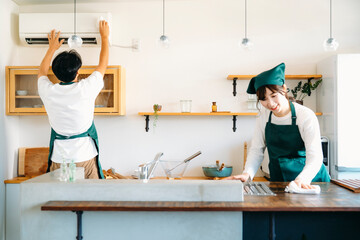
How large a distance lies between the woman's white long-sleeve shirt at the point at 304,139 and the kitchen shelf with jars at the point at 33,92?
1660 mm

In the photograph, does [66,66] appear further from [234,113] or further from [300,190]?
[234,113]

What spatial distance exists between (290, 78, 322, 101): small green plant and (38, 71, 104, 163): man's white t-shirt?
7.59ft

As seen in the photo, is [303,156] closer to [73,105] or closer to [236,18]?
[73,105]

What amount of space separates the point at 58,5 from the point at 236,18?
2110 millimetres

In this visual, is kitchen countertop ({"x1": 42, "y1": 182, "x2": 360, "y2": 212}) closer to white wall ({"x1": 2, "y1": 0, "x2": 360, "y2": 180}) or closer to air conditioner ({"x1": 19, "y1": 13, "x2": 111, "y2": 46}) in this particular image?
white wall ({"x1": 2, "y1": 0, "x2": 360, "y2": 180})

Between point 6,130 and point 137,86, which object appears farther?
point 137,86

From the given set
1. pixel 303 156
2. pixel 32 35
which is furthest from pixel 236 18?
pixel 32 35

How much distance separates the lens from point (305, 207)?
5.33 feet

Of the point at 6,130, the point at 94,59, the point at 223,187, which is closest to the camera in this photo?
the point at 223,187

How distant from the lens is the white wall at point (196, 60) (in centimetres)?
383

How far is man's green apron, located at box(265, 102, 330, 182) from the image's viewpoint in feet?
7.68

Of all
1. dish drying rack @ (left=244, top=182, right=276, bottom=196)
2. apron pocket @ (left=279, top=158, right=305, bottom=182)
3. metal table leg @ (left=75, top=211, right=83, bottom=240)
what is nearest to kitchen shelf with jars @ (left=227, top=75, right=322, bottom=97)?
apron pocket @ (left=279, top=158, right=305, bottom=182)

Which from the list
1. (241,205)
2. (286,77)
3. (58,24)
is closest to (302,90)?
(286,77)

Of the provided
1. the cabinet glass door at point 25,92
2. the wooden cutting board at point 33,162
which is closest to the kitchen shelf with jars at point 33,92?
the cabinet glass door at point 25,92
